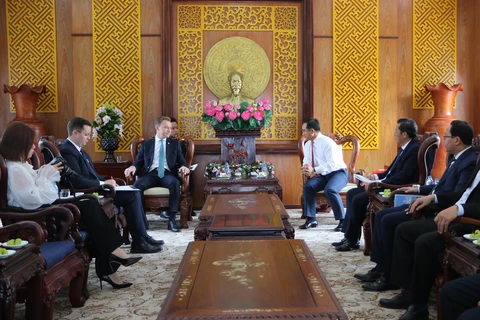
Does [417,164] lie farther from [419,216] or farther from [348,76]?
[348,76]

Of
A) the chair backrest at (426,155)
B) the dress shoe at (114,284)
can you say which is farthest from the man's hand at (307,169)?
the dress shoe at (114,284)

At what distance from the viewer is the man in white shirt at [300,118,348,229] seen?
19.2 feet

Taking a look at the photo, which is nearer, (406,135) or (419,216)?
(419,216)

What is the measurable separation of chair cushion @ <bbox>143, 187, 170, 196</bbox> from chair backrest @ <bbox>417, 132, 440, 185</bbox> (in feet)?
9.22

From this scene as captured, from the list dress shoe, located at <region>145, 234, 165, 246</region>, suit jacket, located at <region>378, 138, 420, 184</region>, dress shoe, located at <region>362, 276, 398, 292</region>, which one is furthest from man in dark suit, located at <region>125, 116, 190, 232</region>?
dress shoe, located at <region>362, 276, 398, 292</region>

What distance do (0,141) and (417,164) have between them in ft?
10.6

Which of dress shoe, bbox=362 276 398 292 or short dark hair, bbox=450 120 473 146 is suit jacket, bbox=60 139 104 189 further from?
short dark hair, bbox=450 120 473 146

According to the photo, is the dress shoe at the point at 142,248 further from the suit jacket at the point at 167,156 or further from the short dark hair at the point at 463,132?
the short dark hair at the point at 463,132

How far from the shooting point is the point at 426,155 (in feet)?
14.7

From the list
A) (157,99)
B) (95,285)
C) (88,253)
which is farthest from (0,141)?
(157,99)

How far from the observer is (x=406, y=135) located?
4.69m

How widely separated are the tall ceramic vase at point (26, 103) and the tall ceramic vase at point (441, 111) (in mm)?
5164

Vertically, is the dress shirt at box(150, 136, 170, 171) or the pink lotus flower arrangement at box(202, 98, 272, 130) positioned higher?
the pink lotus flower arrangement at box(202, 98, 272, 130)

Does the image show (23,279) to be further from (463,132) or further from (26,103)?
(26,103)
